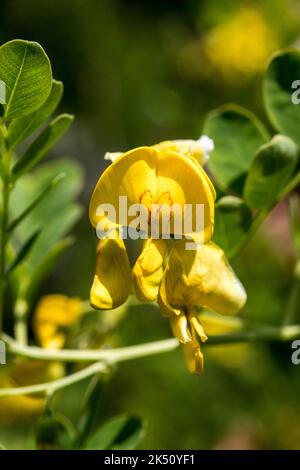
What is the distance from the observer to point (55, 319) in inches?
40.0

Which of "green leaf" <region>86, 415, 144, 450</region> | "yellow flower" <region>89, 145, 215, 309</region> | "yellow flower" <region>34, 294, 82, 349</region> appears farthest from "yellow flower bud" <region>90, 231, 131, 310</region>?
"yellow flower" <region>34, 294, 82, 349</region>

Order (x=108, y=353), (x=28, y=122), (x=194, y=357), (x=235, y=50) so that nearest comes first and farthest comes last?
1. (x=194, y=357)
2. (x=28, y=122)
3. (x=108, y=353)
4. (x=235, y=50)

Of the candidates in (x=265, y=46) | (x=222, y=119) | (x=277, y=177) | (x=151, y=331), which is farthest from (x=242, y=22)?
(x=277, y=177)

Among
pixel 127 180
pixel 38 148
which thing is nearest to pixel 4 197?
pixel 38 148

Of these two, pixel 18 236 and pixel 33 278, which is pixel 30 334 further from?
pixel 33 278

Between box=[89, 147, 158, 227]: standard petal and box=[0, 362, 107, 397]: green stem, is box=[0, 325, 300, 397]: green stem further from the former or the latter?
box=[89, 147, 158, 227]: standard petal

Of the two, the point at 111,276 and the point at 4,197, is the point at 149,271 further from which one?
the point at 4,197

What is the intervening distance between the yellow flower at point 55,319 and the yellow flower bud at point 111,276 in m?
0.38

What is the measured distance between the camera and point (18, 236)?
1088 millimetres

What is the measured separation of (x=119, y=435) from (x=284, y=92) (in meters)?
0.42

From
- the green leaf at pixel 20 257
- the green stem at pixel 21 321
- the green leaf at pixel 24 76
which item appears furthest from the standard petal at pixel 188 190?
the green stem at pixel 21 321

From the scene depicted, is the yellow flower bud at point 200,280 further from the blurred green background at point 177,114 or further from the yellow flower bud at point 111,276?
the blurred green background at point 177,114

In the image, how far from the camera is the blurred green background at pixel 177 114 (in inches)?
65.7

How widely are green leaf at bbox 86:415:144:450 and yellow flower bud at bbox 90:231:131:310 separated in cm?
26
